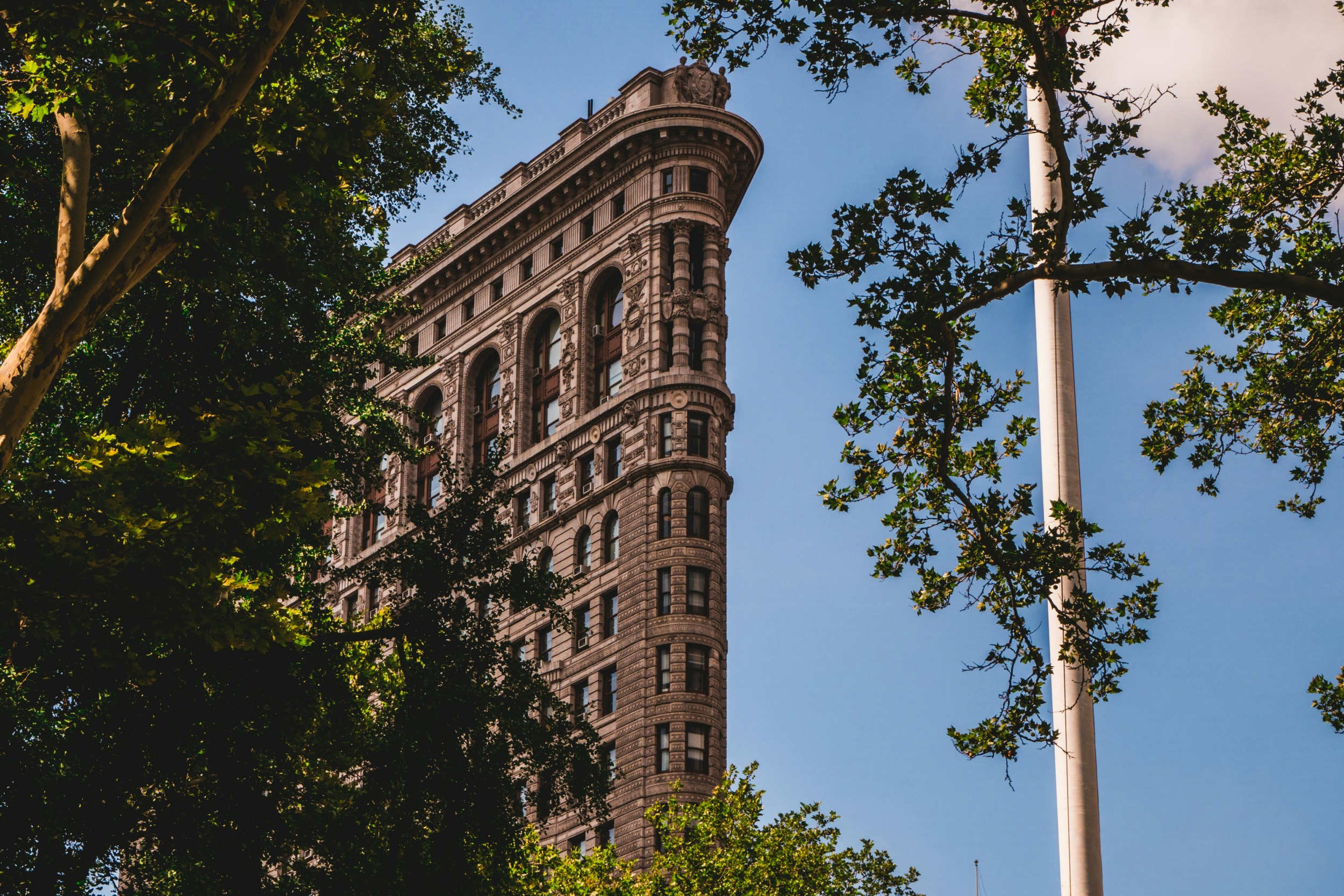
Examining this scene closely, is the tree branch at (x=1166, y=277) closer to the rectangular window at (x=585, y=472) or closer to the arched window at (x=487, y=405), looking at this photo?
the rectangular window at (x=585, y=472)

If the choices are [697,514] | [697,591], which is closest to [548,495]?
[697,514]

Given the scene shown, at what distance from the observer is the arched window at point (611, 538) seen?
249 ft

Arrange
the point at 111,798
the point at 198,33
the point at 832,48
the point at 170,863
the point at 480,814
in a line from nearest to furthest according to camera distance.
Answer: the point at 198,33
the point at 832,48
the point at 111,798
the point at 170,863
the point at 480,814

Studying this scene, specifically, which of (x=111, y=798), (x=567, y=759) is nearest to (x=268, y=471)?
(x=111, y=798)

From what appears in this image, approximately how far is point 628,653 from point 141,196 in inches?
2370

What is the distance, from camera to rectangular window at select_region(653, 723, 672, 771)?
68312mm

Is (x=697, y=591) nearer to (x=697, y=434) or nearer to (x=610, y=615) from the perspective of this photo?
(x=610, y=615)

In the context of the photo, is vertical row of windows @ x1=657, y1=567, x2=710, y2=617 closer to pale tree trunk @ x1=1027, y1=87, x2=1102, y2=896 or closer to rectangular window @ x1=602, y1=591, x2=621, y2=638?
rectangular window @ x1=602, y1=591, x2=621, y2=638

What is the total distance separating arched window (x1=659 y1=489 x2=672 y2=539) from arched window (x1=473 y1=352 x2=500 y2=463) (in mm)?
15403

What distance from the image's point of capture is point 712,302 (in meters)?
77.8

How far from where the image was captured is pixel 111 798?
2000 centimetres

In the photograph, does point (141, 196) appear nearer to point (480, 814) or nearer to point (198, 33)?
point (198, 33)

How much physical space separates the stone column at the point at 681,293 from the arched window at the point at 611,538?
8289 mm

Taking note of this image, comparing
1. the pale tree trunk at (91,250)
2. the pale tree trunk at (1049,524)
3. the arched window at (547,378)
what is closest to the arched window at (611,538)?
the arched window at (547,378)
